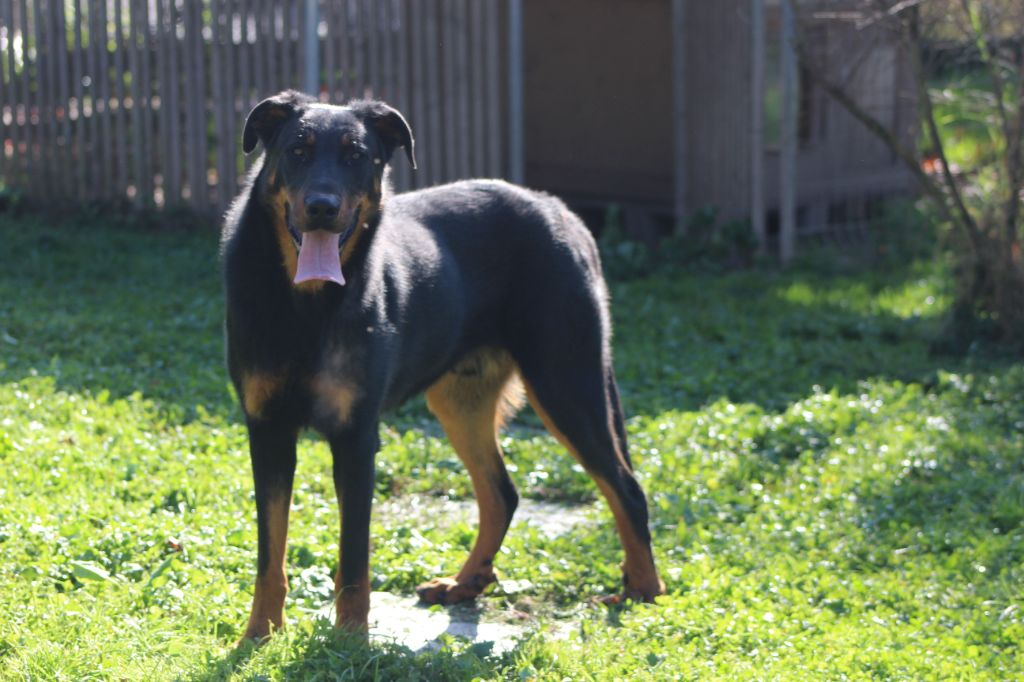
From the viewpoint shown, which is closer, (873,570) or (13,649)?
(13,649)

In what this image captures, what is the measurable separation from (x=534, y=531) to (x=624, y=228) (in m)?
8.46

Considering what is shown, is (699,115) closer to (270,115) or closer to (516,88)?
(516,88)

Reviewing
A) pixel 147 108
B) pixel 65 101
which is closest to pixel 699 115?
pixel 147 108

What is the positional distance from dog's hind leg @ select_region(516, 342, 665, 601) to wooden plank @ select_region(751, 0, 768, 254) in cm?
700

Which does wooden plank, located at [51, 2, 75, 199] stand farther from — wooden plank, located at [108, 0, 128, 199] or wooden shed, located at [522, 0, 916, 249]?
wooden shed, located at [522, 0, 916, 249]

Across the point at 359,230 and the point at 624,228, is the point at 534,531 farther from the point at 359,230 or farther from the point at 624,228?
the point at 624,228

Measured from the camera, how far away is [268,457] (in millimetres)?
4500

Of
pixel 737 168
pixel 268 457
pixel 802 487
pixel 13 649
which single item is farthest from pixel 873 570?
pixel 737 168

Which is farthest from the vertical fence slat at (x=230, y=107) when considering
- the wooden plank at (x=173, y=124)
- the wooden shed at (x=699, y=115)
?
the wooden shed at (x=699, y=115)

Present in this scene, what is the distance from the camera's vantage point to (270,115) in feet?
15.0

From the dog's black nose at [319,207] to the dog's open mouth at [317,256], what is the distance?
0.08 metres

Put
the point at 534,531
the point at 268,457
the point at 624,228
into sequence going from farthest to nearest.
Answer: the point at 624,228 < the point at 534,531 < the point at 268,457

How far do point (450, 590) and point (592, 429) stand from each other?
887 mm

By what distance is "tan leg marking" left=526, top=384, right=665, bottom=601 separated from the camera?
5.30 m
